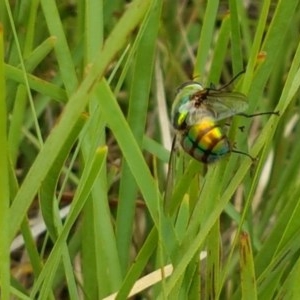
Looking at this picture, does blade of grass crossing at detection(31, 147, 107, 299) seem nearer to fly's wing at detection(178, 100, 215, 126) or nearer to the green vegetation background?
the green vegetation background

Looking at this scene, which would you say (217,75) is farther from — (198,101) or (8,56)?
(8,56)

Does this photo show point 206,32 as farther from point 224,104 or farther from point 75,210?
point 75,210

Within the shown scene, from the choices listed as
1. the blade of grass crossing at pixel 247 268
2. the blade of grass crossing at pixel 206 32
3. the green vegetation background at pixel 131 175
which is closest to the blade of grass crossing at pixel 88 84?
the green vegetation background at pixel 131 175

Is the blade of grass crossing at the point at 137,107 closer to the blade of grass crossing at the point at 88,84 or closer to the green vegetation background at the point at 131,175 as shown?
the green vegetation background at the point at 131,175

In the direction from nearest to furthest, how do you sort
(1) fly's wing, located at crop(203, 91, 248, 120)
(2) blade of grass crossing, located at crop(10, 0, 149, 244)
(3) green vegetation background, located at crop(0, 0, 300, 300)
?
(2) blade of grass crossing, located at crop(10, 0, 149, 244), (3) green vegetation background, located at crop(0, 0, 300, 300), (1) fly's wing, located at crop(203, 91, 248, 120)

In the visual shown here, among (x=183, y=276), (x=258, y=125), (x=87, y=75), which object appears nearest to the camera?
(x=87, y=75)

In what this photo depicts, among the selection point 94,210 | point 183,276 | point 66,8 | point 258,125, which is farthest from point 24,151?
point 183,276

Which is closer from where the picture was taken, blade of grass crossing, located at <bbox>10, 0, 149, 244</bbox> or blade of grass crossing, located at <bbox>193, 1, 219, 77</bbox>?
blade of grass crossing, located at <bbox>10, 0, 149, 244</bbox>

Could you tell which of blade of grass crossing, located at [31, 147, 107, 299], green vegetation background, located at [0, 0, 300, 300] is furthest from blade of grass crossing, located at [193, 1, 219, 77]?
blade of grass crossing, located at [31, 147, 107, 299]

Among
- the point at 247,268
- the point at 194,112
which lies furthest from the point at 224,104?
the point at 247,268
